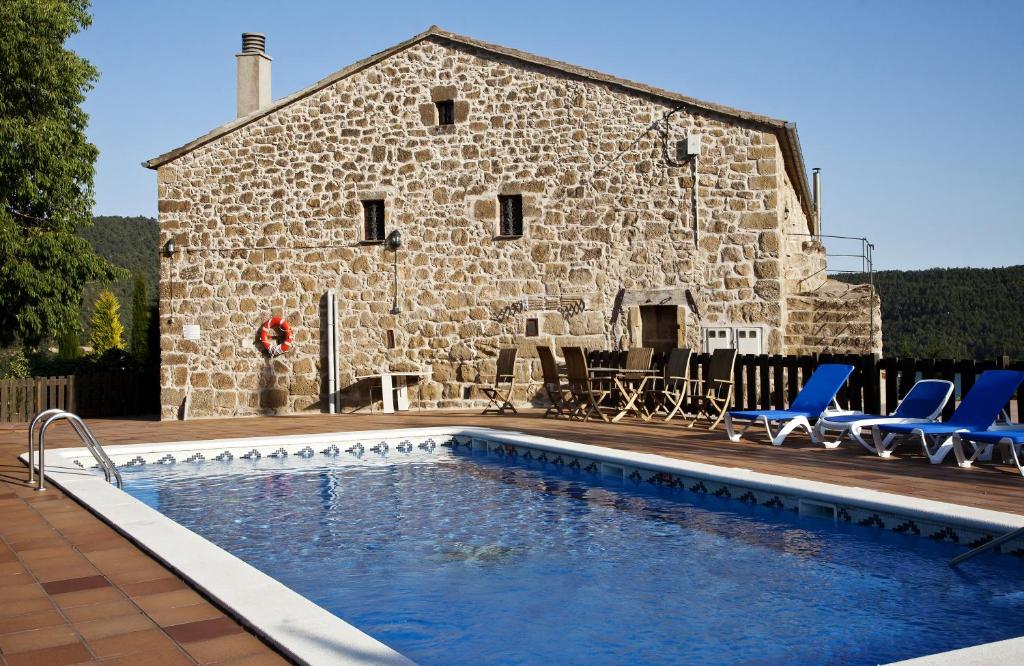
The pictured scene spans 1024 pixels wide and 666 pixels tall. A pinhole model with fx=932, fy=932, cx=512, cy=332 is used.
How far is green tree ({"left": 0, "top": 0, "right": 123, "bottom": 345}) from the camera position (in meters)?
15.0

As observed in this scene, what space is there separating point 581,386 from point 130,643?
8847mm

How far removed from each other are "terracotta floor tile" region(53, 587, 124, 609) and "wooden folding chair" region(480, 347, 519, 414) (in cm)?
878

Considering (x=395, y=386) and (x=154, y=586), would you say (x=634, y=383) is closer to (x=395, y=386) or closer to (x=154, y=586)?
(x=395, y=386)

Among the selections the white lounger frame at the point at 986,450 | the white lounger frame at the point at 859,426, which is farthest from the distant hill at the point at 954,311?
the white lounger frame at the point at 986,450

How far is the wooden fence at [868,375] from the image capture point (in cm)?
809

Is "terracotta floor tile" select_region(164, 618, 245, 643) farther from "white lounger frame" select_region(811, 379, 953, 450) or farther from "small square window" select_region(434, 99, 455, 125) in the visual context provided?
"small square window" select_region(434, 99, 455, 125)

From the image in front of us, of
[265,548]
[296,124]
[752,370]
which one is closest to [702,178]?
[752,370]

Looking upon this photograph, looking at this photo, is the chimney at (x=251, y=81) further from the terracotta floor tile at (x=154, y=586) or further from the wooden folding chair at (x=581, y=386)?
the terracotta floor tile at (x=154, y=586)

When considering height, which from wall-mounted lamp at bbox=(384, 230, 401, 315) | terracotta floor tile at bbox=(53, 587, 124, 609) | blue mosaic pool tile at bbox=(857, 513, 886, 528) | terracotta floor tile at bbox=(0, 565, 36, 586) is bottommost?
blue mosaic pool tile at bbox=(857, 513, 886, 528)

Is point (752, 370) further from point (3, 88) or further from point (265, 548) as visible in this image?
point (3, 88)

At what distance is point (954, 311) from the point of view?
33719mm

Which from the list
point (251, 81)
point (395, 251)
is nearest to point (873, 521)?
point (395, 251)

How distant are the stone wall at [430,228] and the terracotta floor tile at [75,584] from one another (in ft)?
32.5

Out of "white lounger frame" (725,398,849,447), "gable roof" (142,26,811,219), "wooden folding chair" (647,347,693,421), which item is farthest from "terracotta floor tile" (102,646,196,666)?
"gable roof" (142,26,811,219)
